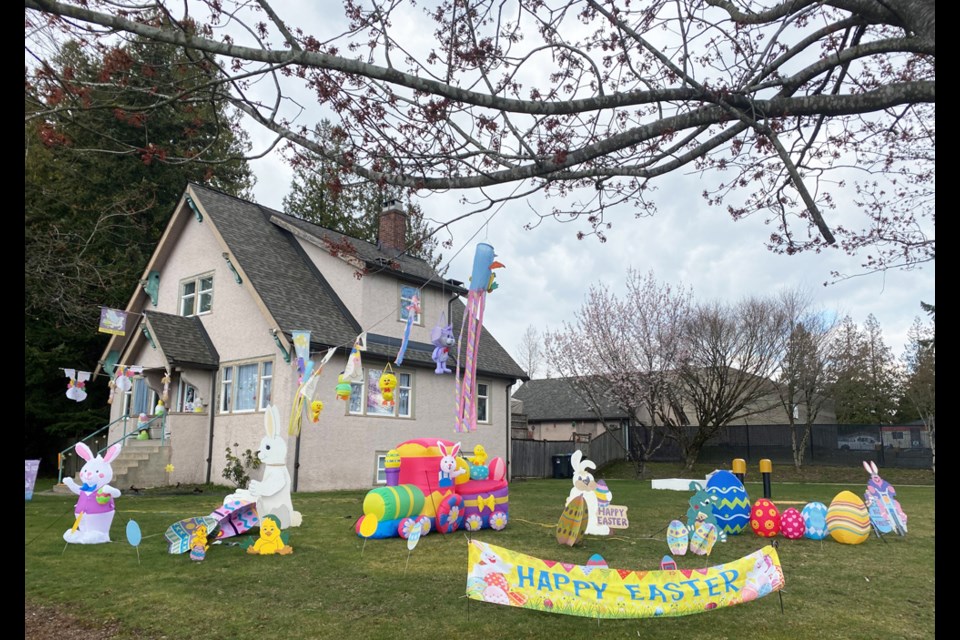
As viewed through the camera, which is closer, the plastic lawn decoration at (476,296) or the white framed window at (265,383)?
the plastic lawn decoration at (476,296)

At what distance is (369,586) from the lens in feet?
23.2

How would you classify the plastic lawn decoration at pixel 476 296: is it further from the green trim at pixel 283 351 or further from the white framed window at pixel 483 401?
the white framed window at pixel 483 401

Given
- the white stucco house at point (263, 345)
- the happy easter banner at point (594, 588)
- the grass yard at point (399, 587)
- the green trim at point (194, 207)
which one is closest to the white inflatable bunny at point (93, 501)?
the grass yard at point (399, 587)

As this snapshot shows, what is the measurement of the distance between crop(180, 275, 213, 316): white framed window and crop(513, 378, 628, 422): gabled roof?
22.4 meters

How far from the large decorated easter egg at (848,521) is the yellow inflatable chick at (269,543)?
8.83m

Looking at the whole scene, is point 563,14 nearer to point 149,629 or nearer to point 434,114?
point 434,114

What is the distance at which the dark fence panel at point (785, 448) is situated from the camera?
28.8m

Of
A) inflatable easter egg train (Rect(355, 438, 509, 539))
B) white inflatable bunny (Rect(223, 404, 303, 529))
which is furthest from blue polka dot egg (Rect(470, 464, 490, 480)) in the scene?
white inflatable bunny (Rect(223, 404, 303, 529))

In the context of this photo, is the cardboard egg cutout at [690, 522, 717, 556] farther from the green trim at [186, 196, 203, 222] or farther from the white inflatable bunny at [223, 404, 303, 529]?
the green trim at [186, 196, 203, 222]

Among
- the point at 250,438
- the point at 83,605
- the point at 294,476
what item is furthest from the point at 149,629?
the point at 250,438

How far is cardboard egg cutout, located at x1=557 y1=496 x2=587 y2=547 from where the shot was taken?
9.48 metres

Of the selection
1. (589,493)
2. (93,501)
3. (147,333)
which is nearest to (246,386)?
(147,333)

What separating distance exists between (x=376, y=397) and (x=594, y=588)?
50.1 feet
